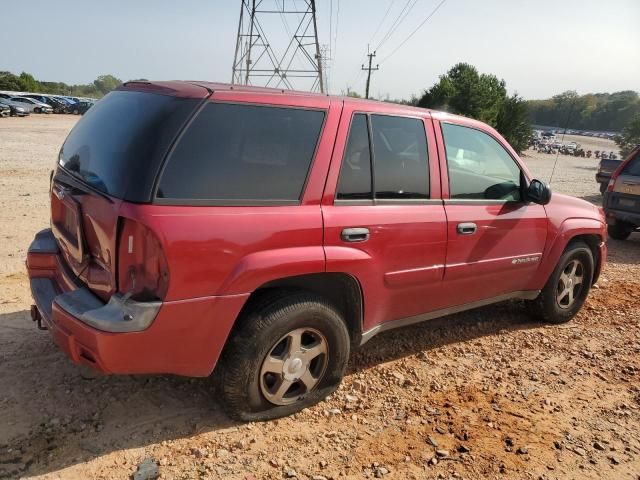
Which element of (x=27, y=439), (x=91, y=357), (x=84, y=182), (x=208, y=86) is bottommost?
(x=27, y=439)

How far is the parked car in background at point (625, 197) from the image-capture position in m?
8.33

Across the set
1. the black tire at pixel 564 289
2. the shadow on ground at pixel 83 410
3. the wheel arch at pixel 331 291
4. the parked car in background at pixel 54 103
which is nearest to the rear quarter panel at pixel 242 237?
the wheel arch at pixel 331 291

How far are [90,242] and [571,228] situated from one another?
391 centimetres

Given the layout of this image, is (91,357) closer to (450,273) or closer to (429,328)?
(450,273)

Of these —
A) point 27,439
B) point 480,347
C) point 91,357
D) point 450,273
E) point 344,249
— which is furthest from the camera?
point 480,347

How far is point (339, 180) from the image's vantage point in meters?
3.04

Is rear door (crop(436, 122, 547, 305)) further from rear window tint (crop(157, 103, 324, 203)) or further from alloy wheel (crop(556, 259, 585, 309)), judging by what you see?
rear window tint (crop(157, 103, 324, 203))

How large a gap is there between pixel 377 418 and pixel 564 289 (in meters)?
2.66

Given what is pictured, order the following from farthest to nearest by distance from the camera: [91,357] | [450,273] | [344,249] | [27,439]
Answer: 1. [450,273]
2. [344,249]
3. [27,439]
4. [91,357]

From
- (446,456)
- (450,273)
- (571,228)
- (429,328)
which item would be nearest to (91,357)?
(446,456)

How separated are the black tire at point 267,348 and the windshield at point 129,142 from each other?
0.89 meters

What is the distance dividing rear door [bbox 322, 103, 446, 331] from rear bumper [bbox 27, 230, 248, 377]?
2.45 ft

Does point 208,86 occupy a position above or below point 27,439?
above

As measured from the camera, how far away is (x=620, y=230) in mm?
9039
